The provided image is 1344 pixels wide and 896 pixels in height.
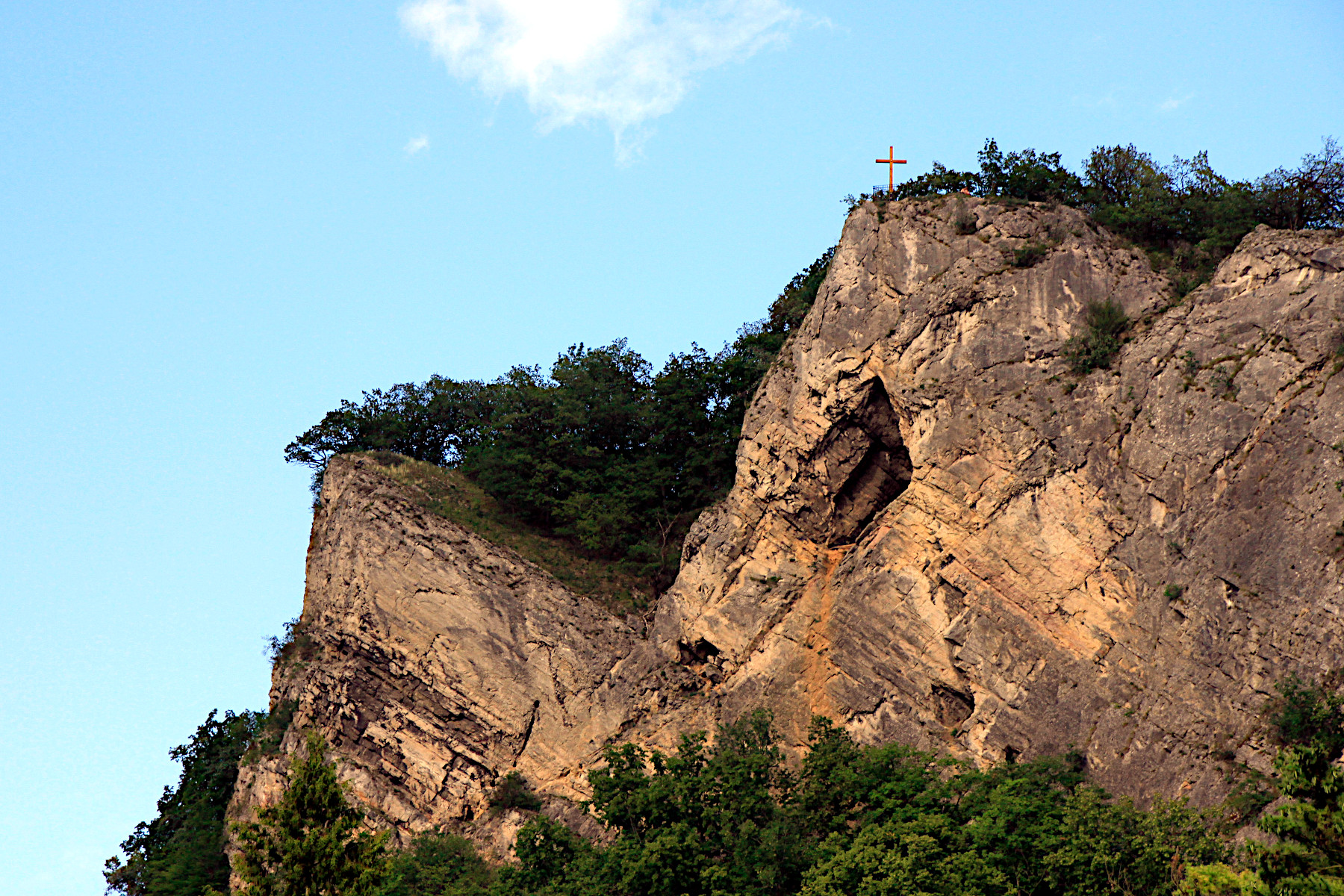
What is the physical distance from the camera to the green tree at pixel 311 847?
93.9 feet

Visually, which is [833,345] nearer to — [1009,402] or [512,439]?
[1009,402]

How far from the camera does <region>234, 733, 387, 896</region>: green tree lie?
2862 cm

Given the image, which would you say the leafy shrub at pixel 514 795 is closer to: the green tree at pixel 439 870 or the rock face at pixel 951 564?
the rock face at pixel 951 564

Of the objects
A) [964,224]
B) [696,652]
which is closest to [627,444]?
[696,652]

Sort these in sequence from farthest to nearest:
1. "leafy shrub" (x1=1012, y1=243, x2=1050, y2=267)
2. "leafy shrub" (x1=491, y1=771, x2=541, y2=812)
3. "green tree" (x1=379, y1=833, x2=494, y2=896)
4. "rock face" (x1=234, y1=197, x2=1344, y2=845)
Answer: "leafy shrub" (x1=491, y1=771, x2=541, y2=812)
"leafy shrub" (x1=1012, y1=243, x2=1050, y2=267)
"green tree" (x1=379, y1=833, x2=494, y2=896)
"rock face" (x1=234, y1=197, x2=1344, y2=845)

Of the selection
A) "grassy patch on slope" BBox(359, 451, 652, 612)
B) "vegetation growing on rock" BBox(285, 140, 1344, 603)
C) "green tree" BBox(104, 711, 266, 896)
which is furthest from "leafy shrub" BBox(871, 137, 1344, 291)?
"green tree" BBox(104, 711, 266, 896)

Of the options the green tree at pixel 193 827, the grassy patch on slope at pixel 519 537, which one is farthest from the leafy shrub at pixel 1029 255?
the green tree at pixel 193 827

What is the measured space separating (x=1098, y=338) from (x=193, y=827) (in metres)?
34.6

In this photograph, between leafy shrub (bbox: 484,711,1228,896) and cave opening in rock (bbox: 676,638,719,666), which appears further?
cave opening in rock (bbox: 676,638,719,666)

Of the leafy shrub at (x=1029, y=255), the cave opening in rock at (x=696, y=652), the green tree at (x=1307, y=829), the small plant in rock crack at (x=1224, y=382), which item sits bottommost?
the green tree at (x=1307, y=829)

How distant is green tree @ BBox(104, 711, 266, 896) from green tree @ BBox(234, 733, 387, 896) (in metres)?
19.4

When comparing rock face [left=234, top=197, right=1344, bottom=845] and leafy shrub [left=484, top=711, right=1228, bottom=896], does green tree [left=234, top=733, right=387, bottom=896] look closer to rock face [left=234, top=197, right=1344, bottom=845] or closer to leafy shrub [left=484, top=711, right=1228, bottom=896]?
leafy shrub [left=484, top=711, right=1228, bottom=896]

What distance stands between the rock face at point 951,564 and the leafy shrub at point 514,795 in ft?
1.49

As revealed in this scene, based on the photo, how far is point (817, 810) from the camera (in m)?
36.2
